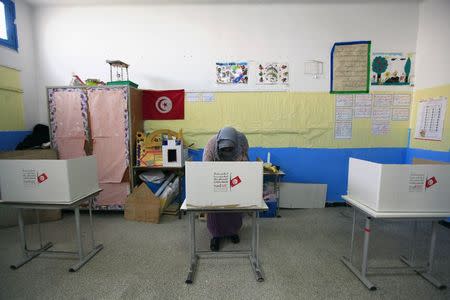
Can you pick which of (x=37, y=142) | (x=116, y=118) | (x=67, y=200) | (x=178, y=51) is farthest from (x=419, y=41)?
(x=37, y=142)

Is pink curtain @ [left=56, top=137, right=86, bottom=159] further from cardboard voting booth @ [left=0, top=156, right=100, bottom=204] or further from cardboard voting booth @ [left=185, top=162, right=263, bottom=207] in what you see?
cardboard voting booth @ [left=185, top=162, right=263, bottom=207]

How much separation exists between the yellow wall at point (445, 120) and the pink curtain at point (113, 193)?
4.17 metres

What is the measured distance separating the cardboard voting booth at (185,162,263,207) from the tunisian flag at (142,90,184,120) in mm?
2018

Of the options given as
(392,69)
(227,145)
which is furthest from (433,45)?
(227,145)

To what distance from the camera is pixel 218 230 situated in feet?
7.99

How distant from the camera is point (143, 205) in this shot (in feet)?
10.2

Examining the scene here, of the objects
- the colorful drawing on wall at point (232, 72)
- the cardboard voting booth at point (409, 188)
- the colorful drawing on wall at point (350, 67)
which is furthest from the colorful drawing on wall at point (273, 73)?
the cardboard voting booth at point (409, 188)

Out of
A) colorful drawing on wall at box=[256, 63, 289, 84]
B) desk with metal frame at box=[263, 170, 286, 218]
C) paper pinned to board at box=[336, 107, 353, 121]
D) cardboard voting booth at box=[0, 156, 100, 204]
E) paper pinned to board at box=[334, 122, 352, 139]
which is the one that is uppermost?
colorful drawing on wall at box=[256, 63, 289, 84]

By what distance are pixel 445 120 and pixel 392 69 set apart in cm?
103

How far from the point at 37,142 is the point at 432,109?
5469 mm

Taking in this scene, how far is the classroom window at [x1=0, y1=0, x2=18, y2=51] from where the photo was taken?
309 cm

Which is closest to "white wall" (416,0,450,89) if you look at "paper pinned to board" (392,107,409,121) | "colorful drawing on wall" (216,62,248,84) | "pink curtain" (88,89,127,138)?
"paper pinned to board" (392,107,409,121)

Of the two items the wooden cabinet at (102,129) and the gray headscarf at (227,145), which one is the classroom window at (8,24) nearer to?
the wooden cabinet at (102,129)

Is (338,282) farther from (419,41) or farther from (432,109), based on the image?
(419,41)
